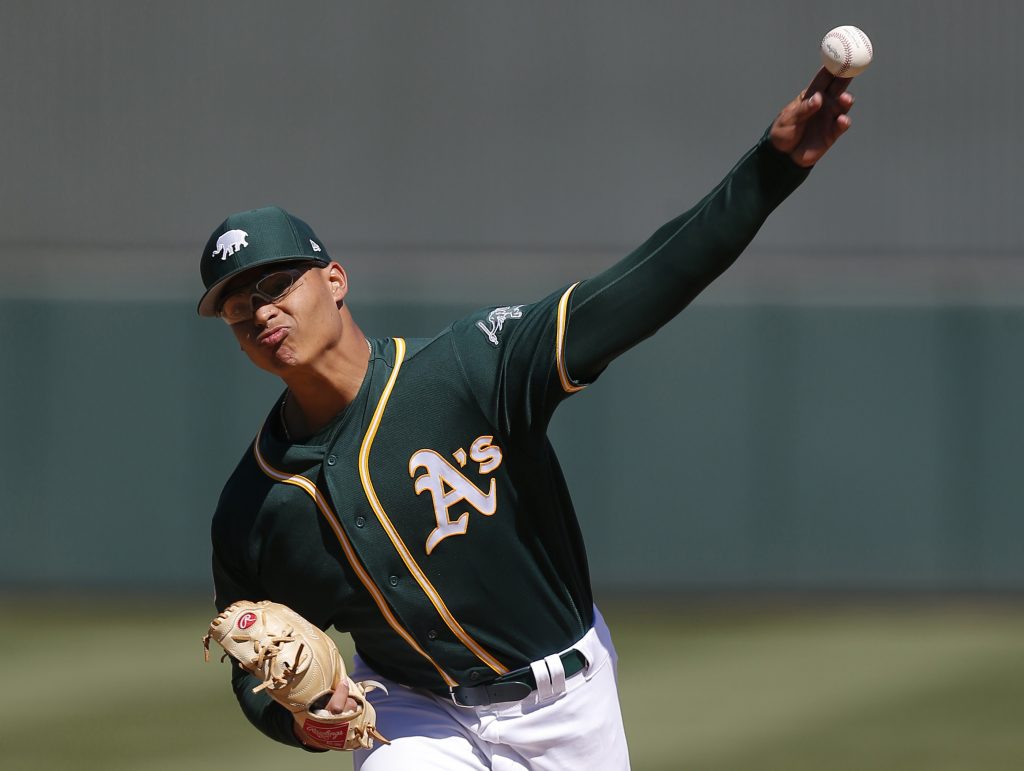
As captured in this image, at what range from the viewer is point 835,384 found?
7.32 metres

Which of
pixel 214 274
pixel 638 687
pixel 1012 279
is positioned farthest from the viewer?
pixel 1012 279

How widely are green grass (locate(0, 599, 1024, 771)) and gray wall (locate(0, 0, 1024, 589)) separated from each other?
47 centimetres

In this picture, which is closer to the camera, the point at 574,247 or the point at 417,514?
the point at 417,514

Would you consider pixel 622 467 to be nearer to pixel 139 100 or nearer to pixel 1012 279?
pixel 1012 279

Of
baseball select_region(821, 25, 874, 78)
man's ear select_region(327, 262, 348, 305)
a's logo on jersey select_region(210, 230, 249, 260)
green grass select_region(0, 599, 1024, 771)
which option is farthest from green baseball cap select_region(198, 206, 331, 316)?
green grass select_region(0, 599, 1024, 771)

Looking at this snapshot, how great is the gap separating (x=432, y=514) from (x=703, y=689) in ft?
11.1

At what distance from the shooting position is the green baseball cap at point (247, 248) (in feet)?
8.77

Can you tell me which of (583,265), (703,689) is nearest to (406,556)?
(703,689)

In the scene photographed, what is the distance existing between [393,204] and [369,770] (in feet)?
16.8

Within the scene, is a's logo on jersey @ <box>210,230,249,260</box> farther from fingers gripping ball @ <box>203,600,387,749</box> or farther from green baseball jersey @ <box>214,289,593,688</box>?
fingers gripping ball @ <box>203,600,387,749</box>

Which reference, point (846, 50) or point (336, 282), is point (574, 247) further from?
point (846, 50)

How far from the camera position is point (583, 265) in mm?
7422

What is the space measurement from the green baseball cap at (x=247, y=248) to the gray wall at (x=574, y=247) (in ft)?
15.1

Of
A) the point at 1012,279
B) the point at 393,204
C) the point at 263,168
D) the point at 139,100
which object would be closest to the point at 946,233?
the point at 1012,279
